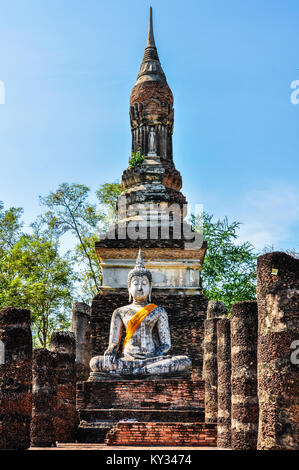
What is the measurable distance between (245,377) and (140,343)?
7.10 metres

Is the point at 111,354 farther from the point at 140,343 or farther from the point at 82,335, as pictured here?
the point at 82,335

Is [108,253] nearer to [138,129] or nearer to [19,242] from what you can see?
[138,129]

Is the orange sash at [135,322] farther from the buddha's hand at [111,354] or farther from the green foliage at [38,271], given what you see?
the green foliage at [38,271]

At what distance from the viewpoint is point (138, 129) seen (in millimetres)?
19953

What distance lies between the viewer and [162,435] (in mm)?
9016

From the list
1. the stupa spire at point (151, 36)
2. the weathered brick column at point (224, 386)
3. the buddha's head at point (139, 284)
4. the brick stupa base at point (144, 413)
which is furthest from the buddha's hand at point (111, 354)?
the stupa spire at point (151, 36)

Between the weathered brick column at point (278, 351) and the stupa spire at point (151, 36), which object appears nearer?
the weathered brick column at point (278, 351)

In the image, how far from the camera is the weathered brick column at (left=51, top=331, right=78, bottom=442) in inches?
400

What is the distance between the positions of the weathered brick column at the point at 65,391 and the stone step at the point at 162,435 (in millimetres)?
1359

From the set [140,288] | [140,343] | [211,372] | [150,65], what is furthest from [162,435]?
[150,65]

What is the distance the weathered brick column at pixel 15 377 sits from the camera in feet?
23.5

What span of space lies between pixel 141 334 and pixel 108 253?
385 centimetres

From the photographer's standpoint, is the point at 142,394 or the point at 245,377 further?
the point at 142,394

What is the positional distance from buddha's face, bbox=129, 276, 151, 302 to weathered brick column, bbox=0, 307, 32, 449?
7.13 meters
